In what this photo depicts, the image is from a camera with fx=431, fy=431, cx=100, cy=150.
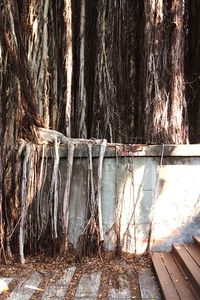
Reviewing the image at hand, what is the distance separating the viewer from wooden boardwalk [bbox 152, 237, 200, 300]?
10.5 ft

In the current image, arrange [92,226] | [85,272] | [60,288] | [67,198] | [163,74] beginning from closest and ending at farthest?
[60,288] < [85,272] < [92,226] < [67,198] < [163,74]

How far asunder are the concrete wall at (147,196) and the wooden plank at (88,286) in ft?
2.10

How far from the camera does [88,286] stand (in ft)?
12.0

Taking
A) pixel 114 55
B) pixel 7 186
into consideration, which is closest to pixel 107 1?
pixel 114 55

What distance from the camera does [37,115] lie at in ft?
15.3

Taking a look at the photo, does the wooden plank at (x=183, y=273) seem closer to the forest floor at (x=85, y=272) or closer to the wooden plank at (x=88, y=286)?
the forest floor at (x=85, y=272)

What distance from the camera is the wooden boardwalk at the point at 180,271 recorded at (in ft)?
10.5

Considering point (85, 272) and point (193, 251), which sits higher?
point (193, 251)

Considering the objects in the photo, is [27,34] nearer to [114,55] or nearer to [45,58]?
[45,58]

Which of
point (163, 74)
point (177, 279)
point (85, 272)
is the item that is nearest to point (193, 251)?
point (177, 279)

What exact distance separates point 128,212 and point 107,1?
265 cm

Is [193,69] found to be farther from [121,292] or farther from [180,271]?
[121,292]

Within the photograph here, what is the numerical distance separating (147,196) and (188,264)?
3.34 feet

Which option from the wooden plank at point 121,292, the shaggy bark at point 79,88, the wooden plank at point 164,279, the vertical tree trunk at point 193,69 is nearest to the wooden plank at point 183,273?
the wooden plank at point 164,279
